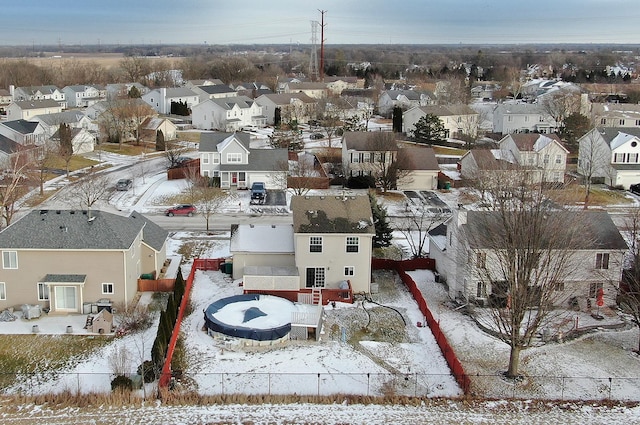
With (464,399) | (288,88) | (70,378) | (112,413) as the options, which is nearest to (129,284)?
(70,378)

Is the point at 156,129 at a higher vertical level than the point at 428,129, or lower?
lower

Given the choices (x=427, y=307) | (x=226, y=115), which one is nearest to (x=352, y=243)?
(x=427, y=307)

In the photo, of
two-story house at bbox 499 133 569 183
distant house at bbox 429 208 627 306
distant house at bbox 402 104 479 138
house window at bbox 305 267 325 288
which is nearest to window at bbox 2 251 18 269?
house window at bbox 305 267 325 288

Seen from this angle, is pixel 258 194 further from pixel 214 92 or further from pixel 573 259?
pixel 214 92

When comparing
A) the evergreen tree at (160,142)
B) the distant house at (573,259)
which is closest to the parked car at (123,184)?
the evergreen tree at (160,142)

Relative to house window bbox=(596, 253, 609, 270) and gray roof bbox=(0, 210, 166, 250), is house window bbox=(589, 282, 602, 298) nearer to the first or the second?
house window bbox=(596, 253, 609, 270)

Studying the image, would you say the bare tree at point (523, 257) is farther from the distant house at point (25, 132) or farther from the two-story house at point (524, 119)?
the two-story house at point (524, 119)
